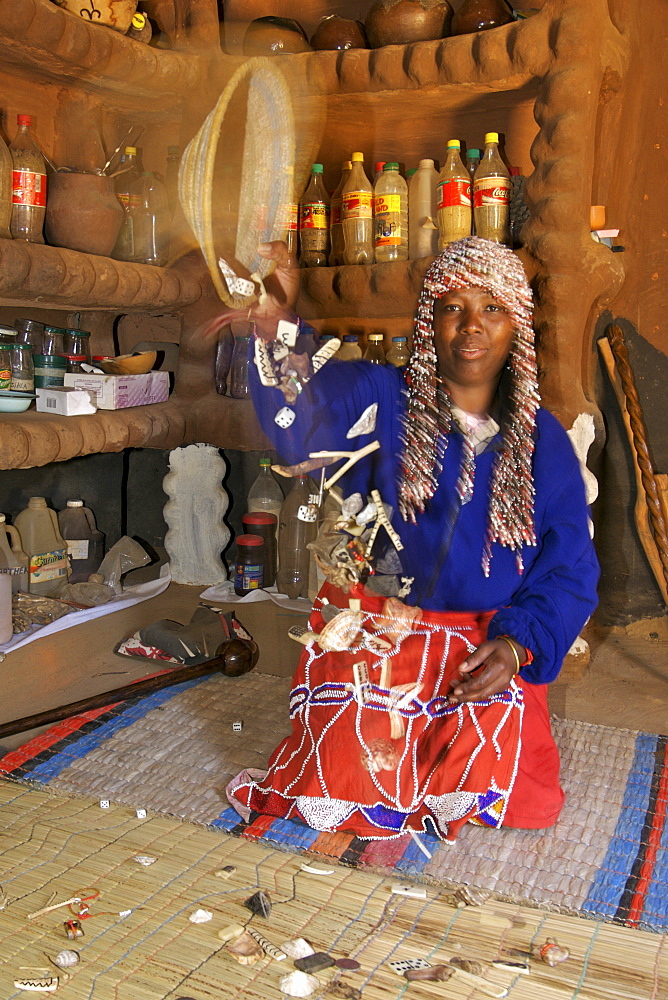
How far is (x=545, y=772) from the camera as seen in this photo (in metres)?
1.54

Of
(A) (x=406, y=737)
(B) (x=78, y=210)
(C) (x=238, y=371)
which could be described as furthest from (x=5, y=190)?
(A) (x=406, y=737)

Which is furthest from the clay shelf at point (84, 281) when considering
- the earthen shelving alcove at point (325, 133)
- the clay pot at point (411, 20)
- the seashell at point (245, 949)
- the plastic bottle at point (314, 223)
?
the seashell at point (245, 949)

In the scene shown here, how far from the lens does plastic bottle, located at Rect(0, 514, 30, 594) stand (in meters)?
2.44

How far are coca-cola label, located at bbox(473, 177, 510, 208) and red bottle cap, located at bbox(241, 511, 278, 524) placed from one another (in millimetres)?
1077

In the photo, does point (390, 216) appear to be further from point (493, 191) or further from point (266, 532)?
point (266, 532)

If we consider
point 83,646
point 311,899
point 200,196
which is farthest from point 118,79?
point 311,899

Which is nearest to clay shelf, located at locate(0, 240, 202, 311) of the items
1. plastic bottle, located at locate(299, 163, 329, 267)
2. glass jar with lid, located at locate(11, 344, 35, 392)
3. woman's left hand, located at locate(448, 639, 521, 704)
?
glass jar with lid, located at locate(11, 344, 35, 392)

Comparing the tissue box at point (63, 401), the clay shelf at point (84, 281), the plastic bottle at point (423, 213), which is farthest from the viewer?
the plastic bottle at point (423, 213)

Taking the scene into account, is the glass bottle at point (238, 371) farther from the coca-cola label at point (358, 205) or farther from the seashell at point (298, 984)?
the seashell at point (298, 984)

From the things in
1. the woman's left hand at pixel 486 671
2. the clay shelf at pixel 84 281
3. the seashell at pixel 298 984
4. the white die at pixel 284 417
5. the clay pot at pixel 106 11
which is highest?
the clay pot at pixel 106 11

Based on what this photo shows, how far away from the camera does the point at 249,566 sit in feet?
8.71

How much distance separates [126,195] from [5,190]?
464 mm

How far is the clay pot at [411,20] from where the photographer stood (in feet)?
7.67

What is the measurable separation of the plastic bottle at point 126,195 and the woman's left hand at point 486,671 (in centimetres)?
167
